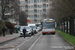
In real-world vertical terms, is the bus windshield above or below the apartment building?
below

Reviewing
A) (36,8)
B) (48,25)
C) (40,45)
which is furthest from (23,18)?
(40,45)

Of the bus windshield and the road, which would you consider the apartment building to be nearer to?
the bus windshield

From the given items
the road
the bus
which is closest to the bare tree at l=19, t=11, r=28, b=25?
the bus

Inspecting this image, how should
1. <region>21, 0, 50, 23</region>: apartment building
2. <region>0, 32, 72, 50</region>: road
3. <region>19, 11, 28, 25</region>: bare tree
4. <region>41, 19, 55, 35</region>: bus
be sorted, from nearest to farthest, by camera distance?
<region>0, 32, 72, 50</region>: road
<region>41, 19, 55, 35</region>: bus
<region>19, 11, 28, 25</region>: bare tree
<region>21, 0, 50, 23</region>: apartment building

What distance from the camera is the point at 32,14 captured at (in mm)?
144875

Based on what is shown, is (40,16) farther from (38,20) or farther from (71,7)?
(71,7)

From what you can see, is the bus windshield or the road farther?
the bus windshield

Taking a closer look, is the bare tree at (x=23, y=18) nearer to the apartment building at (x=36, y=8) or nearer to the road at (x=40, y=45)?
the apartment building at (x=36, y=8)

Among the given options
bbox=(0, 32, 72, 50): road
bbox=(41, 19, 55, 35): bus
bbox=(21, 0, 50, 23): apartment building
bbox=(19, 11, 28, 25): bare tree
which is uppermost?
bbox=(21, 0, 50, 23): apartment building

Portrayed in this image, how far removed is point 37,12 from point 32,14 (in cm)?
308

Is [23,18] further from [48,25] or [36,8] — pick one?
[48,25]

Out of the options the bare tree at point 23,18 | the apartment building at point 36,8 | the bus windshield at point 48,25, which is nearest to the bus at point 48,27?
the bus windshield at point 48,25

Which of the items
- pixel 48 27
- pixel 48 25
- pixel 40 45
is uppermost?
pixel 48 25

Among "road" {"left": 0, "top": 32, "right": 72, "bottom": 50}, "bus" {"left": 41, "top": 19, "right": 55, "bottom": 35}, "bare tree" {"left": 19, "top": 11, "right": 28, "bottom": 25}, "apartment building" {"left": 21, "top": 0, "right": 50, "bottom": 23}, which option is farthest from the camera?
"apartment building" {"left": 21, "top": 0, "right": 50, "bottom": 23}
